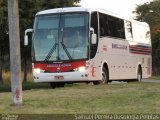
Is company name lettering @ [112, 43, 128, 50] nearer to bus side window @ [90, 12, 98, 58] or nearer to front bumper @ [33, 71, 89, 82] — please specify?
bus side window @ [90, 12, 98, 58]

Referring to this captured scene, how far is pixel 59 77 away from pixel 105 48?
3381mm

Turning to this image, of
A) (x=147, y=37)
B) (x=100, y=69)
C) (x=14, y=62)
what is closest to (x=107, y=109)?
(x=14, y=62)

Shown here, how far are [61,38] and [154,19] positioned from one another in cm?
3765

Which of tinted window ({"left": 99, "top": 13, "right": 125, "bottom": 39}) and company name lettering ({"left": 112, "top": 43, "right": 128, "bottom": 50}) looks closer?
tinted window ({"left": 99, "top": 13, "right": 125, "bottom": 39})

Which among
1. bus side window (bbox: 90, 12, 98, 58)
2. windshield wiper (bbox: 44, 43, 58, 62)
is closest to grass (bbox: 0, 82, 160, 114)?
windshield wiper (bbox: 44, 43, 58, 62)

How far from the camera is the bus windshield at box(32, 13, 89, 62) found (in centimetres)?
2369

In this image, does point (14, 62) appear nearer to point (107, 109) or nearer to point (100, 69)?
point (107, 109)

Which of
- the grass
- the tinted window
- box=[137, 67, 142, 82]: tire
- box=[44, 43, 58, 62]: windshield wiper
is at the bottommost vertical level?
box=[137, 67, 142, 82]: tire

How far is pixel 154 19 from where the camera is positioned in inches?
2373

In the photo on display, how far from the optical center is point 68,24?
79.1ft

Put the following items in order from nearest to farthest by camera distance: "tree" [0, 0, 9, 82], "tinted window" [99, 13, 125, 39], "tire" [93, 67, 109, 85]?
"tire" [93, 67, 109, 85] → "tinted window" [99, 13, 125, 39] → "tree" [0, 0, 9, 82]

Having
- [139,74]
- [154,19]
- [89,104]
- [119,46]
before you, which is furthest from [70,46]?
[154,19]

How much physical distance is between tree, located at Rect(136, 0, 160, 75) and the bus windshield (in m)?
35.4

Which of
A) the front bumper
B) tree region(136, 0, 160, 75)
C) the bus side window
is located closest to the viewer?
the front bumper
